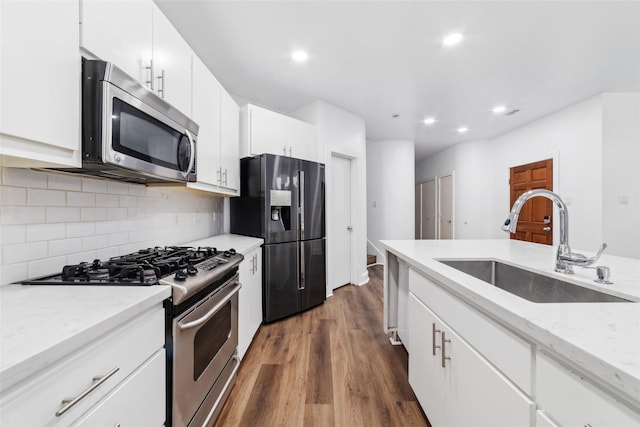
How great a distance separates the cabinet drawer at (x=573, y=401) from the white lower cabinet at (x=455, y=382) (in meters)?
0.08

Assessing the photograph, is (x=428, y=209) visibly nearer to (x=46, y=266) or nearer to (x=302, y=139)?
(x=302, y=139)

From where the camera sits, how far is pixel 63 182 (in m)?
1.12

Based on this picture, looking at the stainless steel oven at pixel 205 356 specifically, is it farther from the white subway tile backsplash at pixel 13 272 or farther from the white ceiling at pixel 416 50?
the white ceiling at pixel 416 50

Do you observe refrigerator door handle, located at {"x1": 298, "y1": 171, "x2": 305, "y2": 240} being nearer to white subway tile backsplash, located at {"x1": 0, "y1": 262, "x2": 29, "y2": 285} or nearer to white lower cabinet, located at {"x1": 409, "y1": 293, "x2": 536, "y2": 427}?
white lower cabinet, located at {"x1": 409, "y1": 293, "x2": 536, "y2": 427}

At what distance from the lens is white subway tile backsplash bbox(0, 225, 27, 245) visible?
0.91 m

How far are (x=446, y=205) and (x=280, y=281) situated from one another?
16.3 ft

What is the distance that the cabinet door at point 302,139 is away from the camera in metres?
2.97

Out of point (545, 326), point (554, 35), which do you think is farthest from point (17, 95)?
point (554, 35)

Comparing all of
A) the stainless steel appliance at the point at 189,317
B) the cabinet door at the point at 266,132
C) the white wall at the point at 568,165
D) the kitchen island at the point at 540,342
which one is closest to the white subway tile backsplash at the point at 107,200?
the stainless steel appliance at the point at 189,317

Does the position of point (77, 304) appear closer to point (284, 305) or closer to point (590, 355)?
point (590, 355)

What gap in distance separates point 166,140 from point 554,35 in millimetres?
3122

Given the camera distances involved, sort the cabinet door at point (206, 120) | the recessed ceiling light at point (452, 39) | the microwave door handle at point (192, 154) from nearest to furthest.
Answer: the microwave door handle at point (192, 154), the cabinet door at point (206, 120), the recessed ceiling light at point (452, 39)

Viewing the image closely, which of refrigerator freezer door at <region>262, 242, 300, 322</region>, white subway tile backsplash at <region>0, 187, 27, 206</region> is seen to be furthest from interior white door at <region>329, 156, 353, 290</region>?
white subway tile backsplash at <region>0, 187, 27, 206</region>

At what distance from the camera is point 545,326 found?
56 centimetres
